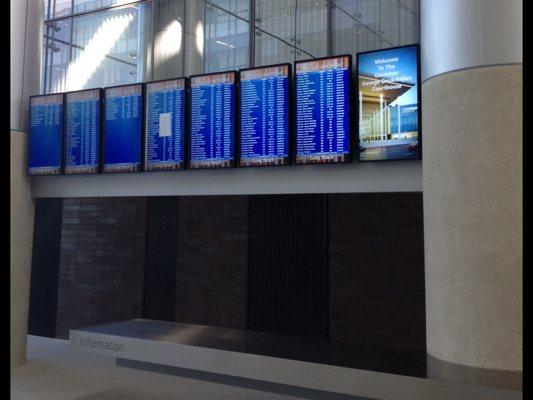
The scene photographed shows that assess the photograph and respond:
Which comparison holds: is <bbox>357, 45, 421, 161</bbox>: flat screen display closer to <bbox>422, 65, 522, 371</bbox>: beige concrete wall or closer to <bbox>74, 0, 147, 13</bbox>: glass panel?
<bbox>422, 65, 522, 371</bbox>: beige concrete wall

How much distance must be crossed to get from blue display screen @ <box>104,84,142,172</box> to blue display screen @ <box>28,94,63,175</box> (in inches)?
35.3

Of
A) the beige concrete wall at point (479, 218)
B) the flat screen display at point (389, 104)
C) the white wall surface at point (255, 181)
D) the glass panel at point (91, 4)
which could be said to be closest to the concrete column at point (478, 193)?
the beige concrete wall at point (479, 218)

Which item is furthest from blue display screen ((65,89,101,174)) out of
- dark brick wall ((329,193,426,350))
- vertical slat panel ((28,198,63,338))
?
vertical slat panel ((28,198,63,338))

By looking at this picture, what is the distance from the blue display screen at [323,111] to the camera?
5254 millimetres

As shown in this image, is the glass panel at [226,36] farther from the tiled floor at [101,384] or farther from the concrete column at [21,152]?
the tiled floor at [101,384]

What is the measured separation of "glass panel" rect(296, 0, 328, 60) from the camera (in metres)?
7.09

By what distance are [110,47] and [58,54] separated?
4.04ft

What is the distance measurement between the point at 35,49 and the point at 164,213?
3348 mm

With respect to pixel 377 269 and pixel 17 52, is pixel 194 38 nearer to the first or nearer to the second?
pixel 17 52

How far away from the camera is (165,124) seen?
21.0 feet

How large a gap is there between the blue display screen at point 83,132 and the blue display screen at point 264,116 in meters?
2.25

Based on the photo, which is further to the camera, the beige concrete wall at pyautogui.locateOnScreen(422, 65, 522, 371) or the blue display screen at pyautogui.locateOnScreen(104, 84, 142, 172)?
the blue display screen at pyautogui.locateOnScreen(104, 84, 142, 172)

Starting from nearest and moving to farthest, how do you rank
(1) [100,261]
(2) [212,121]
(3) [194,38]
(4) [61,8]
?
(2) [212,121], (3) [194,38], (4) [61,8], (1) [100,261]

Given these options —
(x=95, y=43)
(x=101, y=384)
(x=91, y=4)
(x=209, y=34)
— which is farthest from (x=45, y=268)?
(x=209, y=34)
